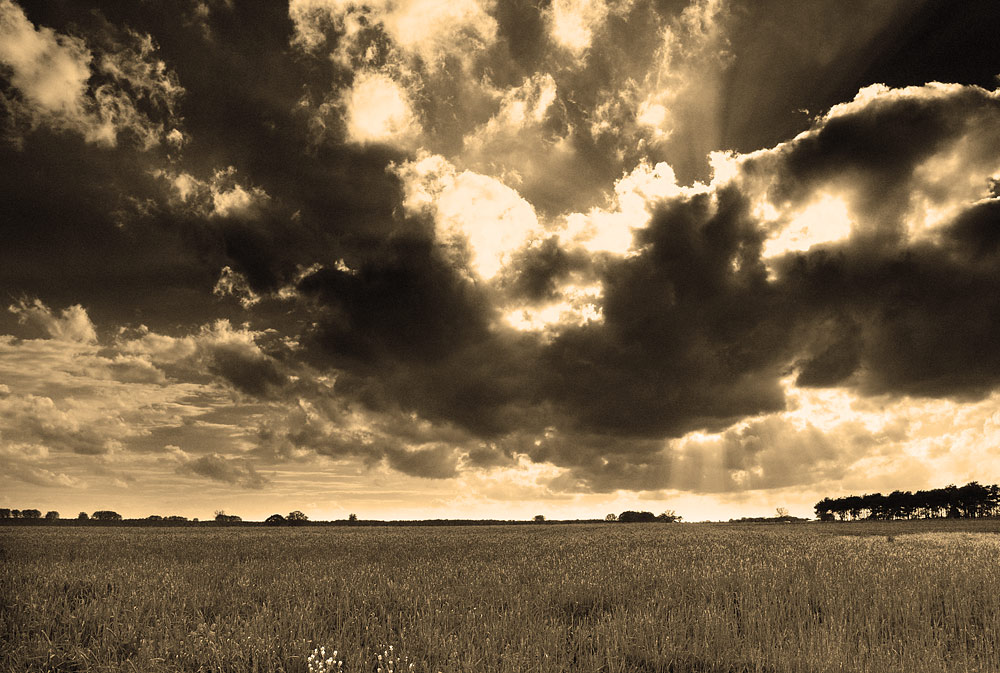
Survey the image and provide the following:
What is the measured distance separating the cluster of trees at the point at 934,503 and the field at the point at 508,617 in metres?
130

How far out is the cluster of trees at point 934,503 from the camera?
119062mm

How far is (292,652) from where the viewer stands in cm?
602

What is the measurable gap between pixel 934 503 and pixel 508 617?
15288 centimetres

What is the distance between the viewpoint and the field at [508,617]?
5.94 metres

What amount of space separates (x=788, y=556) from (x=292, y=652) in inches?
521

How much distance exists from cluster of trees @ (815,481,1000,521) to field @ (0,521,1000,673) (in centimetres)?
13044

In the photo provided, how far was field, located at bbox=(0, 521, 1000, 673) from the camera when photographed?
5.94 meters

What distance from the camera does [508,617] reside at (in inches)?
285

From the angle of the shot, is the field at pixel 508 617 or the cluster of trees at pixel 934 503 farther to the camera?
the cluster of trees at pixel 934 503

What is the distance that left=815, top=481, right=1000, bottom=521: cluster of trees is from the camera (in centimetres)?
Result: 11906

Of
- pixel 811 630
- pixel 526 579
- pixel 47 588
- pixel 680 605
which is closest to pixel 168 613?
pixel 47 588

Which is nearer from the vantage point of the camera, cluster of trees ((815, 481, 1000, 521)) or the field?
the field

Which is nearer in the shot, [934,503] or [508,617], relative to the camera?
[508,617]

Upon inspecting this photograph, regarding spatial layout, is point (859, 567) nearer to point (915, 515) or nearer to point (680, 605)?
point (680, 605)
